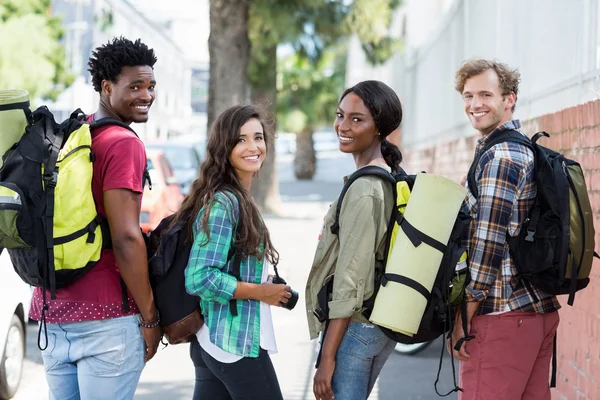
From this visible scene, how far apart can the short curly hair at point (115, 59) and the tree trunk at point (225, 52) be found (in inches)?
468

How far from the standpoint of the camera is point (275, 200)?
23.9 metres

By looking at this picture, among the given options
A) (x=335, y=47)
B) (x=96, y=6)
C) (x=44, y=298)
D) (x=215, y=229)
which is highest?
(x=96, y=6)

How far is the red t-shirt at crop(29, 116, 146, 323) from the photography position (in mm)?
3205

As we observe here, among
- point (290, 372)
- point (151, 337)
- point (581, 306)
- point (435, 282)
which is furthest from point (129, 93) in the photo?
point (290, 372)

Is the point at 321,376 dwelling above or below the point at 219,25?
below

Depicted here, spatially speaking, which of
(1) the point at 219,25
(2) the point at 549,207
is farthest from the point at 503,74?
(1) the point at 219,25

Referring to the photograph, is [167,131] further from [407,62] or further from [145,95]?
[145,95]

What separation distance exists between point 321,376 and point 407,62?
19.0m

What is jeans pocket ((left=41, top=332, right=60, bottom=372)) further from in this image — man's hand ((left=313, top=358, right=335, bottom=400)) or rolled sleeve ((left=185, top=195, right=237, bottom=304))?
man's hand ((left=313, top=358, right=335, bottom=400))

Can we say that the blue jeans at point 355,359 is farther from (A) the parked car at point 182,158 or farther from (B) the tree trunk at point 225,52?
(A) the parked car at point 182,158

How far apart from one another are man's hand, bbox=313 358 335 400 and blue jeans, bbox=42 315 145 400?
0.66m

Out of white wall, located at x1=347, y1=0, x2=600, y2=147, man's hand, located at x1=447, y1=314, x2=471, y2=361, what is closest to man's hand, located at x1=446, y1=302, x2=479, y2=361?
man's hand, located at x1=447, y1=314, x2=471, y2=361

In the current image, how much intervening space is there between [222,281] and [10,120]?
96 cm

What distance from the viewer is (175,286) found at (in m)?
3.45
